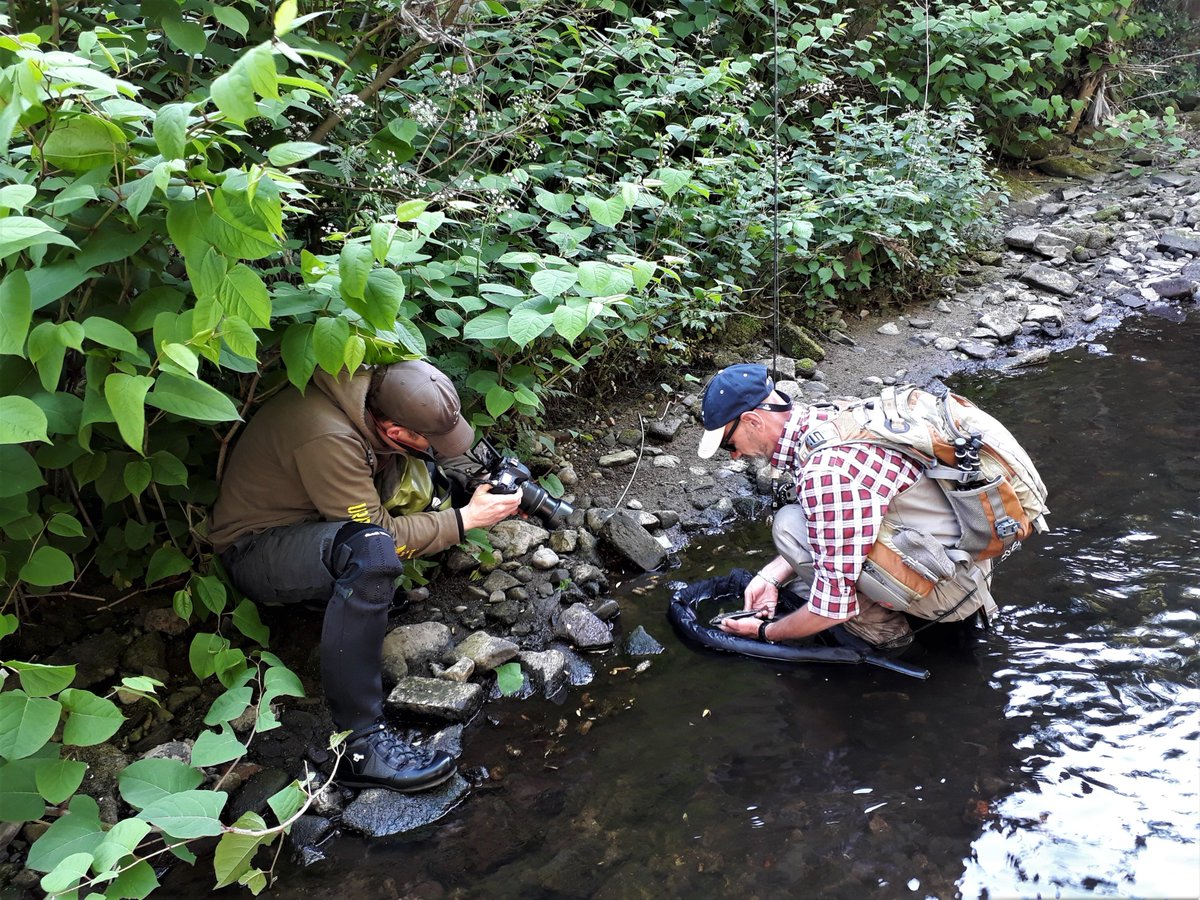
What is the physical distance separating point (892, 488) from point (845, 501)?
20cm

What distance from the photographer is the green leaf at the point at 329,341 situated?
288cm

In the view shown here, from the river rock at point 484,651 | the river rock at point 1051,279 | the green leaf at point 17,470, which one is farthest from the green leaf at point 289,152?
the river rock at point 1051,279

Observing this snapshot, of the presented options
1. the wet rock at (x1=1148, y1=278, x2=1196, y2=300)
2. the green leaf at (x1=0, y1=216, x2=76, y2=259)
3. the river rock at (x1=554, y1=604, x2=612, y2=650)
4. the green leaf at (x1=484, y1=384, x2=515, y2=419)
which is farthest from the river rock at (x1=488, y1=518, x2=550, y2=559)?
the wet rock at (x1=1148, y1=278, x2=1196, y2=300)

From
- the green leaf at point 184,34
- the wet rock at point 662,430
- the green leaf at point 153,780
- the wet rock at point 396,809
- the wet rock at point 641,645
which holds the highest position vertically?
the green leaf at point 184,34

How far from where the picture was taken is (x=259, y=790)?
319 cm

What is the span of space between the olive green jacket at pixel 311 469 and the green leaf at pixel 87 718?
1045 millimetres

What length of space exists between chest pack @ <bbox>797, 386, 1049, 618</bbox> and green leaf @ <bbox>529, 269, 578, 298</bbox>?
1097 mm

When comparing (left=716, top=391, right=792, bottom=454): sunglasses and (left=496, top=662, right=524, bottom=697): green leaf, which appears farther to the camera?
(left=496, top=662, right=524, bottom=697): green leaf

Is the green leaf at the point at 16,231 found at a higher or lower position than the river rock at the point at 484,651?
higher

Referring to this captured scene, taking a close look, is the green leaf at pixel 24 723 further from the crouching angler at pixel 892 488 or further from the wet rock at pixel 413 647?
the crouching angler at pixel 892 488

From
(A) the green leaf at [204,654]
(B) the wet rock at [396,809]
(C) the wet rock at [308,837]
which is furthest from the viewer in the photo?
(A) the green leaf at [204,654]

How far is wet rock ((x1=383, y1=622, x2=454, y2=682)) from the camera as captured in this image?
12.2 ft

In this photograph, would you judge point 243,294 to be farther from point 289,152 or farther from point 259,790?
point 259,790

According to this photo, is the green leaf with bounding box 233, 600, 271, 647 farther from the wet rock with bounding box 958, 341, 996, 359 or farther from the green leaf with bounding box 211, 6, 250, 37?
the wet rock with bounding box 958, 341, 996, 359
